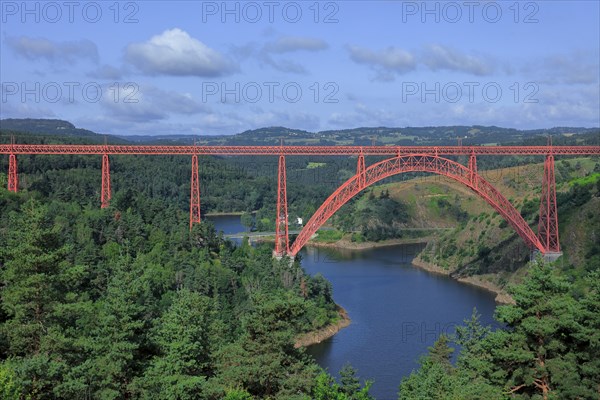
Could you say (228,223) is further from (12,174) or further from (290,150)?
(12,174)

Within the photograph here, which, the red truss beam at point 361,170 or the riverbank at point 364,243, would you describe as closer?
the red truss beam at point 361,170

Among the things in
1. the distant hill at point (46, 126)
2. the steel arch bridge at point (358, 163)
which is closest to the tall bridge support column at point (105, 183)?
the steel arch bridge at point (358, 163)

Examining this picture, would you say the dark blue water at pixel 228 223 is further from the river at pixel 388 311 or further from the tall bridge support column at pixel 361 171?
the tall bridge support column at pixel 361 171

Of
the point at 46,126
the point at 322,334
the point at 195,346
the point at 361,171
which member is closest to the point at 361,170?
the point at 361,171

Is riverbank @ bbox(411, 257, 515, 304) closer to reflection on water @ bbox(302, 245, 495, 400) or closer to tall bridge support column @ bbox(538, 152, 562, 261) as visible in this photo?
reflection on water @ bbox(302, 245, 495, 400)

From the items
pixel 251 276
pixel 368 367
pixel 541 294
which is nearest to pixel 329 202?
pixel 251 276

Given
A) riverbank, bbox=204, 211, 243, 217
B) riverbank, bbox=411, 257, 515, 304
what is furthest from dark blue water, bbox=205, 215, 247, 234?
riverbank, bbox=411, 257, 515, 304
